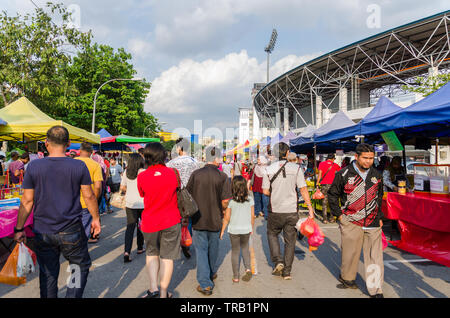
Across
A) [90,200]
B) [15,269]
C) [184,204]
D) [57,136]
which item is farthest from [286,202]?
[15,269]

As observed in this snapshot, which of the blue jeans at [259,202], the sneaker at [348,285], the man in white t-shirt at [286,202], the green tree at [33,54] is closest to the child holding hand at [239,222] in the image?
the man in white t-shirt at [286,202]

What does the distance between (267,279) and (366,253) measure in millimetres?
1356

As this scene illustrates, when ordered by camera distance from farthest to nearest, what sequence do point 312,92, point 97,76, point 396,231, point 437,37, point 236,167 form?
1. point 312,92
2. point 437,37
3. point 97,76
4. point 236,167
5. point 396,231

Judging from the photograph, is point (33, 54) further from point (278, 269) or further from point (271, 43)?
point (271, 43)

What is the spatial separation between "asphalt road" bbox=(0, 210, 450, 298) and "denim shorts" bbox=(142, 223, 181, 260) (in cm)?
71

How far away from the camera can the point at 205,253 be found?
143 inches

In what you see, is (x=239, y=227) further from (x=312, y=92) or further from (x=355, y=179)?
(x=312, y=92)

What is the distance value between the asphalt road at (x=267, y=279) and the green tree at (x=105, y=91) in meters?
21.3

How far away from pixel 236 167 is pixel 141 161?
6529 mm

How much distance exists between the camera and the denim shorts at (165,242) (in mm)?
3156

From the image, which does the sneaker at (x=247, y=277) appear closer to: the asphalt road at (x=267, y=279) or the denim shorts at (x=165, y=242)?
the asphalt road at (x=267, y=279)

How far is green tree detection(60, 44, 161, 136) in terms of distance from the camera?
942 inches

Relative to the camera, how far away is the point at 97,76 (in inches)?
963

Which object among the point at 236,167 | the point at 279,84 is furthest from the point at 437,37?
the point at 236,167
